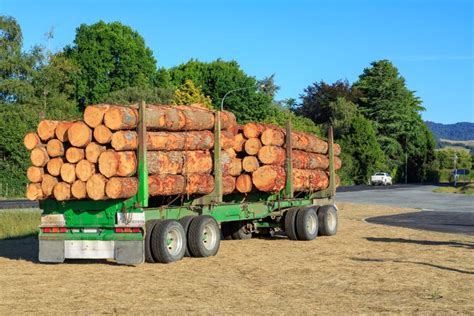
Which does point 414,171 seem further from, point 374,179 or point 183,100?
point 183,100

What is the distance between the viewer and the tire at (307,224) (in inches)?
745

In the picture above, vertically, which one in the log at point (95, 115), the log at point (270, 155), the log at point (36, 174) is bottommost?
the log at point (36, 174)

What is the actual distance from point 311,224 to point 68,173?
762cm

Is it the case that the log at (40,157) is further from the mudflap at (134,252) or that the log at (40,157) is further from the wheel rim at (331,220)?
the wheel rim at (331,220)

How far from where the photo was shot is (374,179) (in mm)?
87500

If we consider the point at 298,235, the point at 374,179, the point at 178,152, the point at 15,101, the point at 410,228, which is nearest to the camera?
the point at 178,152

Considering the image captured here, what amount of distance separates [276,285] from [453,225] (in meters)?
14.0

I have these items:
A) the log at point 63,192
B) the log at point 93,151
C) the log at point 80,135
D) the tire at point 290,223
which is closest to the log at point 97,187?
the log at point 93,151

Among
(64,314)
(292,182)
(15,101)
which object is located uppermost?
(15,101)

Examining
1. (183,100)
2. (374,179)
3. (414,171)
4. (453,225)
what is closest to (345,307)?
(453,225)

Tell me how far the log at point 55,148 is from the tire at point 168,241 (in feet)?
7.21

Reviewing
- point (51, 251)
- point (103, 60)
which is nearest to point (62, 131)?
point (51, 251)

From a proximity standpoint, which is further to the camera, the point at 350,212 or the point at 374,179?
the point at 374,179

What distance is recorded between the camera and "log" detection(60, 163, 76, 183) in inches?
540
